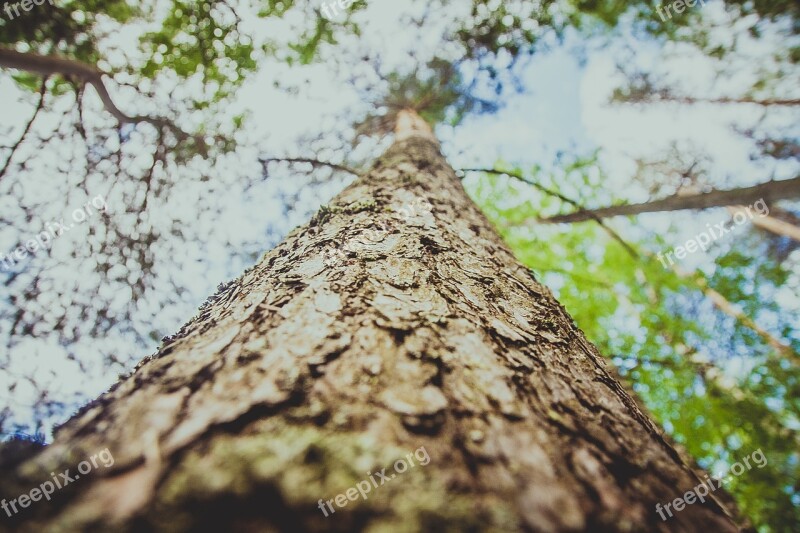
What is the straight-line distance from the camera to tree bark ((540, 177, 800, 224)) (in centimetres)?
363

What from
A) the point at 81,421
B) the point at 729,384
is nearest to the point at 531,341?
the point at 81,421

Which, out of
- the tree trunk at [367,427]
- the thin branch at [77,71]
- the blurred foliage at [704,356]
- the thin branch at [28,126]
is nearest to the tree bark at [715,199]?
the blurred foliage at [704,356]

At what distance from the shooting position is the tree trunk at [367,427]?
0.64 meters

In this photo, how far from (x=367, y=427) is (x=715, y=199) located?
4947mm

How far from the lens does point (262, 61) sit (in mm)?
4504

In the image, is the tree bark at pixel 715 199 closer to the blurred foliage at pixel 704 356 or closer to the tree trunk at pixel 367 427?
the blurred foliage at pixel 704 356

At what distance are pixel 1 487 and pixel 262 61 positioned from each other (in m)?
4.91

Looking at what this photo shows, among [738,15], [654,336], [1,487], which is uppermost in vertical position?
[738,15]

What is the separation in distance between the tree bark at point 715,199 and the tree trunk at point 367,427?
3.51m

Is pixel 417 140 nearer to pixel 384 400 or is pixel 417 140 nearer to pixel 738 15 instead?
pixel 384 400

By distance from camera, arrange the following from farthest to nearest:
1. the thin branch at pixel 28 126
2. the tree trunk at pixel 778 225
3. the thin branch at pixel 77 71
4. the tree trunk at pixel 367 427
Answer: the tree trunk at pixel 778 225
the thin branch at pixel 28 126
the thin branch at pixel 77 71
the tree trunk at pixel 367 427

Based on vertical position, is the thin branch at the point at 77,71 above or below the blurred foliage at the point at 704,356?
above

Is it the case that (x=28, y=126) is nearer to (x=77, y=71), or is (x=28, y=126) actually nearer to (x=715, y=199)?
(x=77, y=71)

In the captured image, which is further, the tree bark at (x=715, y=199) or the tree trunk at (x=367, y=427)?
the tree bark at (x=715, y=199)
